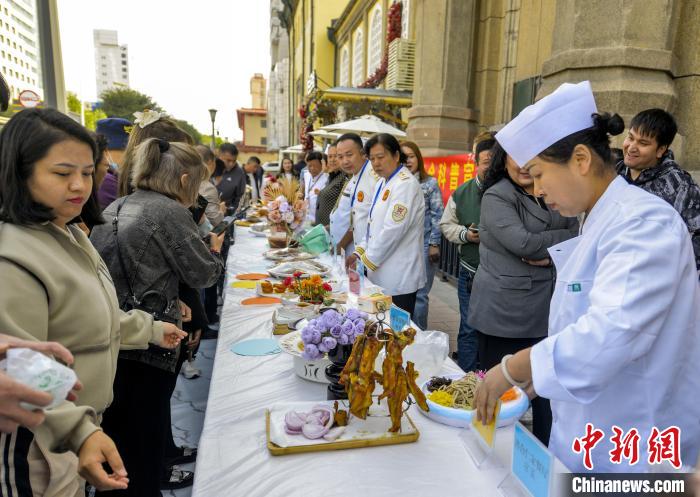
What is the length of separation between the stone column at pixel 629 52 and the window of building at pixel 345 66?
15568 mm

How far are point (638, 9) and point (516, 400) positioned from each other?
3702 millimetres

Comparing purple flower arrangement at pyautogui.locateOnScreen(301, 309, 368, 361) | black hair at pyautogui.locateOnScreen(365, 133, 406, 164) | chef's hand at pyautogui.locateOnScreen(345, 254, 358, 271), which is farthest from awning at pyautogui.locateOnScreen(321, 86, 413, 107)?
purple flower arrangement at pyautogui.locateOnScreen(301, 309, 368, 361)

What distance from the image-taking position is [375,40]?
13531mm

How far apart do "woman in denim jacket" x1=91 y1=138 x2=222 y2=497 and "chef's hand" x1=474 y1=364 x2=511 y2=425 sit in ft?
3.92

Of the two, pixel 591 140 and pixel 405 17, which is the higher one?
pixel 405 17

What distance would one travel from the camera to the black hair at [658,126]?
104 inches

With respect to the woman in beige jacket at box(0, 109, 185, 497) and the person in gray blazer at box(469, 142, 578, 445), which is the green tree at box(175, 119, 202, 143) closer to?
the woman in beige jacket at box(0, 109, 185, 497)

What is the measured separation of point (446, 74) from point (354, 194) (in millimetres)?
4180

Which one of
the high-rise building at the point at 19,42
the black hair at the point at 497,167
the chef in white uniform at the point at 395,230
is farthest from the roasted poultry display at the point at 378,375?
the high-rise building at the point at 19,42

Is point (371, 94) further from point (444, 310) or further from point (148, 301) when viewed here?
point (148, 301)

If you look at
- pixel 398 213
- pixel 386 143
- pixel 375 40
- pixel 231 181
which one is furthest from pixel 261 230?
pixel 375 40

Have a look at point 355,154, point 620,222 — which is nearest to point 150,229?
point 620,222

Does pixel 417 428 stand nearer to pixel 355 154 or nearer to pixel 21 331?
pixel 21 331

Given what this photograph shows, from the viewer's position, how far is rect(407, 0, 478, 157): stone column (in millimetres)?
7117
